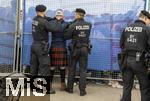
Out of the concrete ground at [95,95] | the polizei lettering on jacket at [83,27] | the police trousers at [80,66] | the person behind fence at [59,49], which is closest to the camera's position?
the concrete ground at [95,95]

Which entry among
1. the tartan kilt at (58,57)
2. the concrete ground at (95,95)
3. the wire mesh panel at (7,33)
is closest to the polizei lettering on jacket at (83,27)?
the tartan kilt at (58,57)

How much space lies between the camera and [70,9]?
10461 mm

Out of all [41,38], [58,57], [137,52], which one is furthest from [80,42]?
[137,52]

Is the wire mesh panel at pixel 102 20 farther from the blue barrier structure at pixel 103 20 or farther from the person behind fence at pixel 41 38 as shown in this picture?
the person behind fence at pixel 41 38

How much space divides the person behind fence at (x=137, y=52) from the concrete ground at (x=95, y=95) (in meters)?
1.23

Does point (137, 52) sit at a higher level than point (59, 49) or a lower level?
higher

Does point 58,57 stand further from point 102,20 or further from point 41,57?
point 102,20

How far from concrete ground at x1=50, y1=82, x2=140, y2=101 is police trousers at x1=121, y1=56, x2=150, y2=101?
1132 millimetres

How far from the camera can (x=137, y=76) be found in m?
8.26

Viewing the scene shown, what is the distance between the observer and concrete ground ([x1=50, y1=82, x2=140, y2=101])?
9344mm

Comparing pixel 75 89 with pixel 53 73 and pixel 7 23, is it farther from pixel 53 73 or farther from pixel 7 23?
pixel 7 23

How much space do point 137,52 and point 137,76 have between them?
20.0 inches

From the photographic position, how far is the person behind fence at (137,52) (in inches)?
318

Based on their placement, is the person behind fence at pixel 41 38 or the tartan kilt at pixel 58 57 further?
the tartan kilt at pixel 58 57
